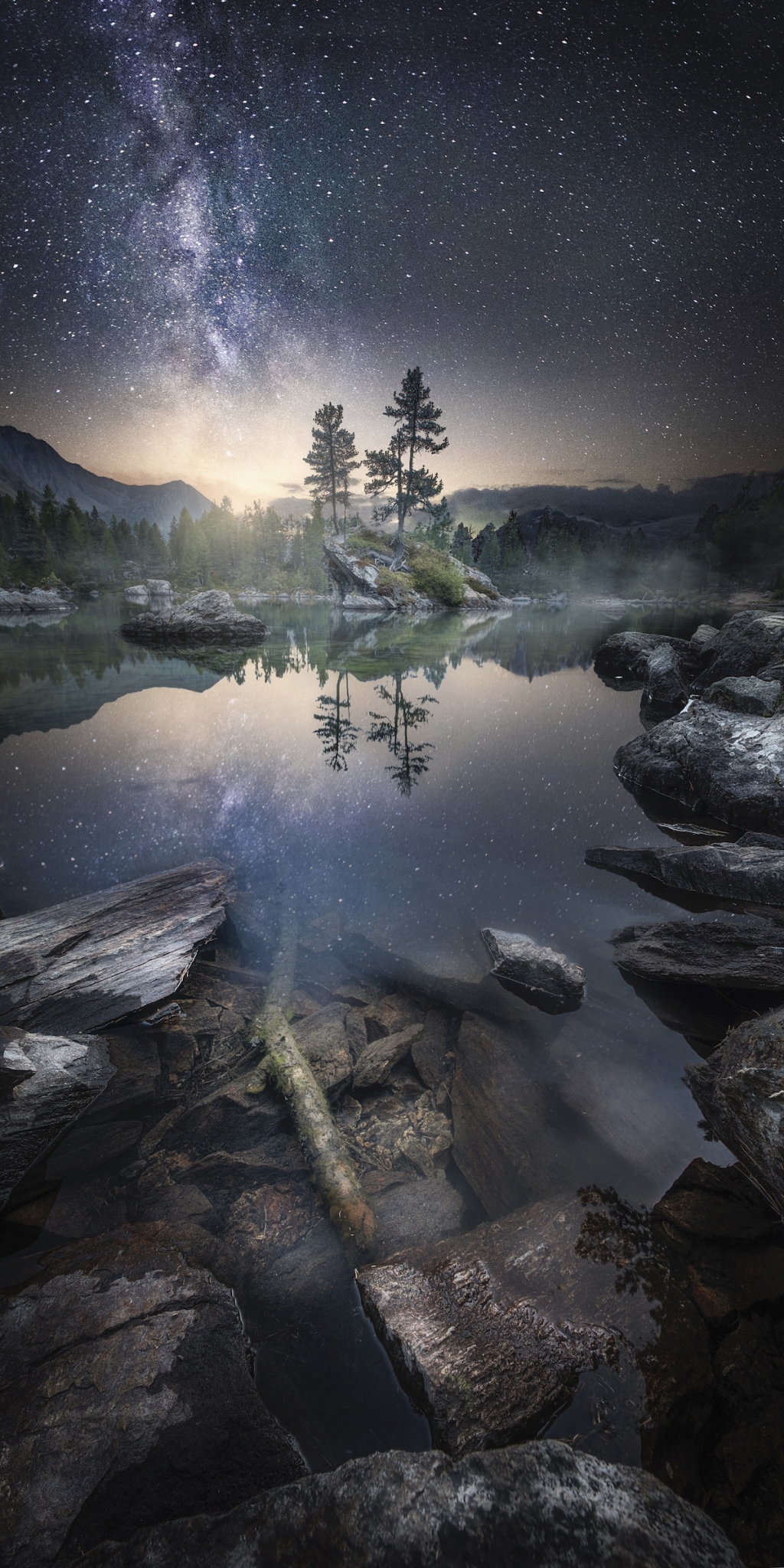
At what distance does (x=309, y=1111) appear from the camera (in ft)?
13.0

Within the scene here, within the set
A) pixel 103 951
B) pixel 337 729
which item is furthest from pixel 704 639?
pixel 103 951

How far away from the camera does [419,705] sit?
15.5 metres

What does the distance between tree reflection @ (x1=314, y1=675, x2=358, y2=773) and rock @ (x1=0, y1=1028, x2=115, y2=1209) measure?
6.77 metres

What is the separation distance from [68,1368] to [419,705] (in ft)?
47.1

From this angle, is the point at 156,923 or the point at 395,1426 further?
the point at 156,923

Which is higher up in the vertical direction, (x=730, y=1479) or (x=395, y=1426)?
(x=730, y=1479)

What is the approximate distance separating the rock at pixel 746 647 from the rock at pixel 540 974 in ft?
37.8

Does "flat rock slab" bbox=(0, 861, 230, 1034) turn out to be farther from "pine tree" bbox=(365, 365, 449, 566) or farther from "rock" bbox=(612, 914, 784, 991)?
"pine tree" bbox=(365, 365, 449, 566)

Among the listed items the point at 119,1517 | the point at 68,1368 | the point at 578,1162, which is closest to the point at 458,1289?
the point at 578,1162

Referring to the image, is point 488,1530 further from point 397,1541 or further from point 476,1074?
point 476,1074

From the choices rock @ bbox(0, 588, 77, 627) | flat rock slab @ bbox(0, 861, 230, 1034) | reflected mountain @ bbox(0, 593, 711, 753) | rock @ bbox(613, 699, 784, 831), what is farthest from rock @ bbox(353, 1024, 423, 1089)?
rock @ bbox(0, 588, 77, 627)

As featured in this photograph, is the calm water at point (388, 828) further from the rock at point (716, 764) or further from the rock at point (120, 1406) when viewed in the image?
the rock at point (716, 764)

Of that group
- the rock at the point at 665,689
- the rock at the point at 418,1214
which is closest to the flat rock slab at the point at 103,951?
the rock at the point at 418,1214

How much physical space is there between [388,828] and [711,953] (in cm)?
454
